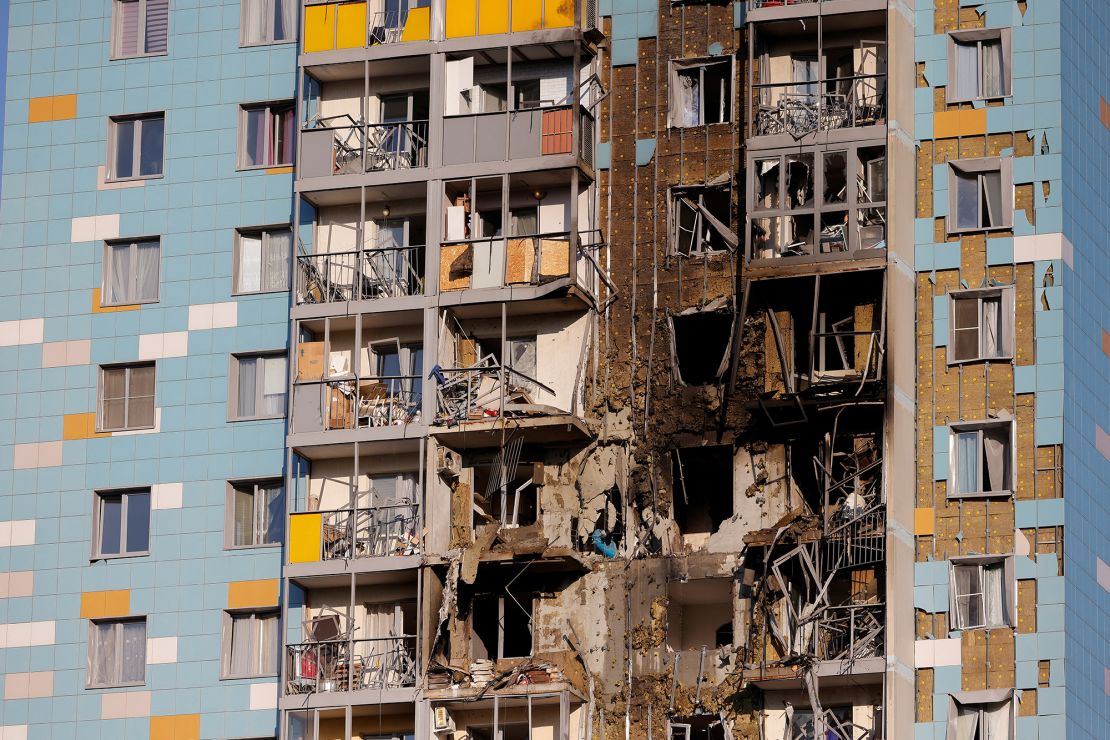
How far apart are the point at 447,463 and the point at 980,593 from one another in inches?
557

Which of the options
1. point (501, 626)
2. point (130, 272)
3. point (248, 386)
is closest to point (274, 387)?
point (248, 386)

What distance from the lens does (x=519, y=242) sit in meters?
74.9

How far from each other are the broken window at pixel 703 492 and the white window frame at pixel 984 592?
6.78 m

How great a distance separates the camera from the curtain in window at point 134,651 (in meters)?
76.0

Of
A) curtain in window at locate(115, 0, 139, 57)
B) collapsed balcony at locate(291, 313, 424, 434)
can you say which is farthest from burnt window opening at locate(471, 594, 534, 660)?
curtain in window at locate(115, 0, 139, 57)

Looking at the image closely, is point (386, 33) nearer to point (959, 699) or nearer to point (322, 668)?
point (322, 668)

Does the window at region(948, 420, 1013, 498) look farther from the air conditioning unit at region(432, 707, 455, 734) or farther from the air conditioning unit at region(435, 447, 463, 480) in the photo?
the air conditioning unit at region(432, 707, 455, 734)

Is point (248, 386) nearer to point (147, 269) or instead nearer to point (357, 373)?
point (357, 373)

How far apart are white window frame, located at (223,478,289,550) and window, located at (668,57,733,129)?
47.1 feet

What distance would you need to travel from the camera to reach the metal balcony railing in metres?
73.4

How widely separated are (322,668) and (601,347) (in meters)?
11.0

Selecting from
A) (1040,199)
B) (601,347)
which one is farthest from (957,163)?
(601,347)

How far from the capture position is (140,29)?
8144 centimetres

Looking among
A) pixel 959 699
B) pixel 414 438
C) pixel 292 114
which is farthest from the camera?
pixel 292 114
